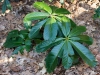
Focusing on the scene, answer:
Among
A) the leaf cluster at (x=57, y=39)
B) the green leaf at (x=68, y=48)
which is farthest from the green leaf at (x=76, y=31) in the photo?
the green leaf at (x=68, y=48)

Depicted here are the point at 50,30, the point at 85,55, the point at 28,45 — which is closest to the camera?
the point at 85,55

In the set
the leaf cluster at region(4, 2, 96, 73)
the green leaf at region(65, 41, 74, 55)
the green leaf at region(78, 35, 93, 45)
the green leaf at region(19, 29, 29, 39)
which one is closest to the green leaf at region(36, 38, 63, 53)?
the leaf cluster at region(4, 2, 96, 73)

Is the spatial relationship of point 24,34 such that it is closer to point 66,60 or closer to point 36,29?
point 36,29

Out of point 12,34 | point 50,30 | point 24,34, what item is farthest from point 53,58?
point 12,34

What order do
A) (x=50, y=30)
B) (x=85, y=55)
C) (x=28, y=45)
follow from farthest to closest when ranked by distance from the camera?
1. (x=28, y=45)
2. (x=50, y=30)
3. (x=85, y=55)

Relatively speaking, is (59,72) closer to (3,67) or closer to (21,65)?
(21,65)

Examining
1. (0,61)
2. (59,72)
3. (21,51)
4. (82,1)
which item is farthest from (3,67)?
(82,1)
